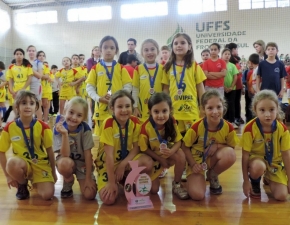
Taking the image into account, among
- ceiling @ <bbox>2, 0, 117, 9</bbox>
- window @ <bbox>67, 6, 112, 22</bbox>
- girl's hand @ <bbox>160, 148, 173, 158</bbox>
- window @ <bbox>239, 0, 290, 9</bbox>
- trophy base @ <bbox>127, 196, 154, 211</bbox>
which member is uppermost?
ceiling @ <bbox>2, 0, 117, 9</bbox>

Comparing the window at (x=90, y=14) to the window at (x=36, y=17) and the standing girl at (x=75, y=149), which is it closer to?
the window at (x=36, y=17)

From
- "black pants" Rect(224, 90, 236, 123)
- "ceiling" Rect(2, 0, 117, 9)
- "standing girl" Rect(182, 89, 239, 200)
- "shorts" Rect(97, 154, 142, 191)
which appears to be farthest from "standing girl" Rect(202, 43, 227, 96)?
"ceiling" Rect(2, 0, 117, 9)

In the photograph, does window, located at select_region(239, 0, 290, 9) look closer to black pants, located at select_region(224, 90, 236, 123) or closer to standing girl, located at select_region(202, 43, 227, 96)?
black pants, located at select_region(224, 90, 236, 123)

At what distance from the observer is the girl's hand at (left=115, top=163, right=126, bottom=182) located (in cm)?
189

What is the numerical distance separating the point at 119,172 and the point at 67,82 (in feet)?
13.2

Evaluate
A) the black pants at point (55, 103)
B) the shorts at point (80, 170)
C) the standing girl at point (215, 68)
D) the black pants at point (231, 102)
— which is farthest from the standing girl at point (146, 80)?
the black pants at point (55, 103)

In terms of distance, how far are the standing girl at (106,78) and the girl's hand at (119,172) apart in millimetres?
657

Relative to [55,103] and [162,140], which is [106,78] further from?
[55,103]

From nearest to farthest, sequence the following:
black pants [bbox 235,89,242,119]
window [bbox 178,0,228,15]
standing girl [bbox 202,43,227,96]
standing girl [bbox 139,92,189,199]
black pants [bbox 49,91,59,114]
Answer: standing girl [bbox 139,92,189,199] < standing girl [bbox 202,43,227,96] < black pants [bbox 235,89,242,119] < black pants [bbox 49,91,59,114] < window [bbox 178,0,228,15]

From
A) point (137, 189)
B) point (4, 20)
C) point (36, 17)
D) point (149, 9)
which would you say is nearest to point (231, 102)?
point (137, 189)

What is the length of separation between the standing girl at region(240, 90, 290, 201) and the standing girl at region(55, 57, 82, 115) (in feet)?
13.3

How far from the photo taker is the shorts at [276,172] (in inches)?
74.9

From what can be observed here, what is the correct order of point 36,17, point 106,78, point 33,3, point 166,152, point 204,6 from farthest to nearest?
1. point 36,17
2. point 33,3
3. point 204,6
4. point 106,78
5. point 166,152

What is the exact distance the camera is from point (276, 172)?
1925 millimetres
